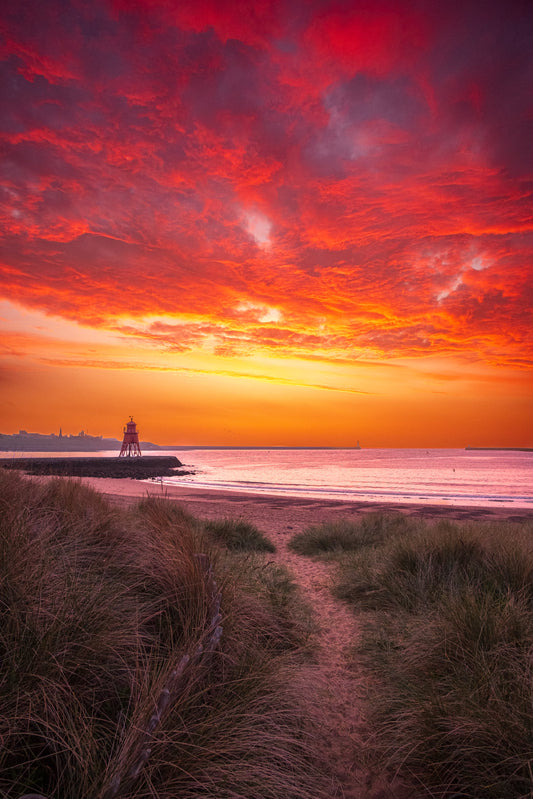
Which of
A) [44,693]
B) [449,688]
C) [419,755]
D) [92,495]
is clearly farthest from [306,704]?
[92,495]

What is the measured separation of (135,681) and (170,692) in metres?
0.24

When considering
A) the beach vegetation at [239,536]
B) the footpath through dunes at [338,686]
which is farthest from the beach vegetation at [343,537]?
the beach vegetation at [239,536]

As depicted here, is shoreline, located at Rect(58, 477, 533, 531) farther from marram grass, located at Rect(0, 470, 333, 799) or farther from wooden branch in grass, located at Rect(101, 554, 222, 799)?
wooden branch in grass, located at Rect(101, 554, 222, 799)

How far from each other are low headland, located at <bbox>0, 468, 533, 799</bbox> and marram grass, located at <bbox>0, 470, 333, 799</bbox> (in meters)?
0.02

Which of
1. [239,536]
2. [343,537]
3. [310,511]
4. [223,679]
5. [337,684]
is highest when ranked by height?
[223,679]

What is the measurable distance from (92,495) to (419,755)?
19.5 feet

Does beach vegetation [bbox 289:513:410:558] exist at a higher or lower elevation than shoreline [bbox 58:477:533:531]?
higher

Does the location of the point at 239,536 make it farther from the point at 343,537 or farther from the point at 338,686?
the point at 338,686

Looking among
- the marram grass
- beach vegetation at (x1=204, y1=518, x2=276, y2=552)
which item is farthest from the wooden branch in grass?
beach vegetation at (x1=204, y1=518, x2=276, y2=552)

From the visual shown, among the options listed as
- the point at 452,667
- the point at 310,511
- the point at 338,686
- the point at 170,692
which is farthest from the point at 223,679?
the point at 310,511

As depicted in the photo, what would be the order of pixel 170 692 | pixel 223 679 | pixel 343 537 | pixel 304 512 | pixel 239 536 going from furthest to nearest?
pixel 304 512
pixel 343 537
pixel 239 536
pixel 223 679
pixel 170 692

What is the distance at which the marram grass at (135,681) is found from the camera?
7.19 ft

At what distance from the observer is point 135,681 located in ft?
8.82

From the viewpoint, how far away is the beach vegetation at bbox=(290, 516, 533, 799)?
2521mm
